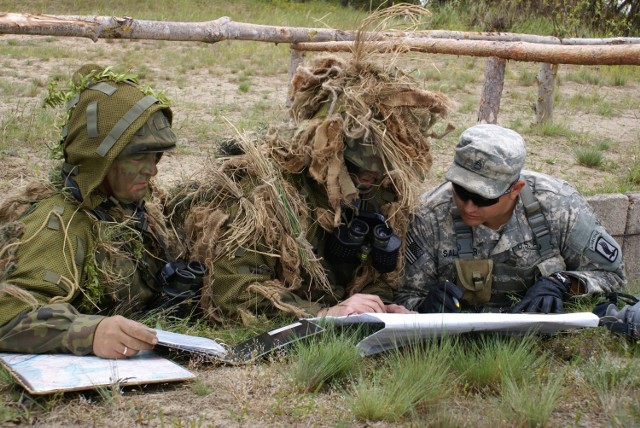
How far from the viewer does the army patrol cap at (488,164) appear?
159 inches

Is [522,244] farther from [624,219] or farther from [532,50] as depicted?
[532,50]

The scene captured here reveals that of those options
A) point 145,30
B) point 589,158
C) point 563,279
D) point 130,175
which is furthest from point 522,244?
point 145,30

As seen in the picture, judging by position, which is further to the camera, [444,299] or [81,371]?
[444,299]

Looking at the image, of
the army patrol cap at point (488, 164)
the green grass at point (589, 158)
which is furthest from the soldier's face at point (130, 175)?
the green grass at point (589, 158)

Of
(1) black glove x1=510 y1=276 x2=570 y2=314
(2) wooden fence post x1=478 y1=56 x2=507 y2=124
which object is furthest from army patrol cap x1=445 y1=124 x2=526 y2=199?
(2) wooden fence post x1=478 y1=56 x2=507 y2=124

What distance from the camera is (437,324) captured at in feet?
10.8

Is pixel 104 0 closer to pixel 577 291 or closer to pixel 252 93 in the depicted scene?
pixel 252 93

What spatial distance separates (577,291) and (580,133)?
177 inches

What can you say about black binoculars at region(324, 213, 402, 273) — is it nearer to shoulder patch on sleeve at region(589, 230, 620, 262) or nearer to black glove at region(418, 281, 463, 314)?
black glove at region(418, 281, 463, 314)

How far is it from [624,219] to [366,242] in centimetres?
305

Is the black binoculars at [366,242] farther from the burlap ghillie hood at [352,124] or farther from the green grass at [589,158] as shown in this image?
the green grass at [589,158]

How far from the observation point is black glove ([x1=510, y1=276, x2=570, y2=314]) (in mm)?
4066

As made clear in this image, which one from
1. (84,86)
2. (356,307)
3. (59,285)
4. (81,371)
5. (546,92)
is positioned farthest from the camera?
(546,92)

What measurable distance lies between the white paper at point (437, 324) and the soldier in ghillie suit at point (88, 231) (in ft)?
2.92
